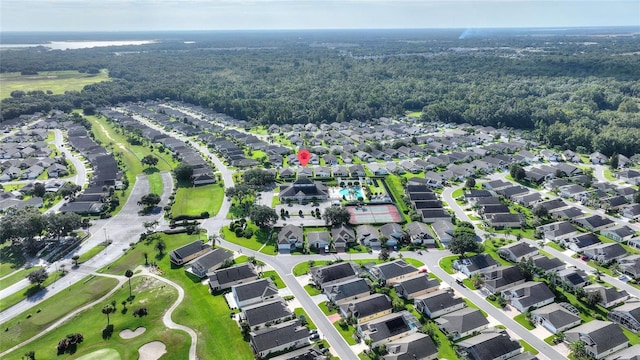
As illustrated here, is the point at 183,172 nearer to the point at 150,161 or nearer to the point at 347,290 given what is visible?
the point at 150,161

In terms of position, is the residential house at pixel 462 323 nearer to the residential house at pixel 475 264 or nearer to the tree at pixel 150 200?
the residential house at pixel 475 264

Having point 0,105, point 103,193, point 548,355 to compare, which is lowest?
point 548,355

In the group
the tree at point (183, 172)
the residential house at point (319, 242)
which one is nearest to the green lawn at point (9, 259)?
the tree at point (183, 172)

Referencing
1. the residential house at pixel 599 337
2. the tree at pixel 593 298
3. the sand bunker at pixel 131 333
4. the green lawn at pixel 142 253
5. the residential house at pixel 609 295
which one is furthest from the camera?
the green lawn at pixel 142 253

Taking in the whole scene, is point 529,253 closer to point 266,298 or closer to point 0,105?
point 266,298

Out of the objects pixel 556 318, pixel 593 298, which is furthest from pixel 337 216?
pixel 593 298

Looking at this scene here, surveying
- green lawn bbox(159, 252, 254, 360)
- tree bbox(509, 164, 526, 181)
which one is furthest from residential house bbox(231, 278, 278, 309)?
tree bbox(509, 164, 526, 181)

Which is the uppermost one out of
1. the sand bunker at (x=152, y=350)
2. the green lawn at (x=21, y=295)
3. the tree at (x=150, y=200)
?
the tree at (x=150, y=200)

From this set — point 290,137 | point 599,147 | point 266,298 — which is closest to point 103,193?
point 266,298
